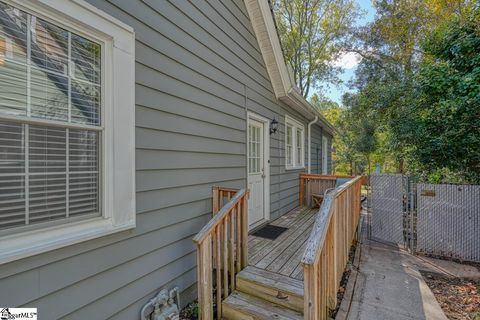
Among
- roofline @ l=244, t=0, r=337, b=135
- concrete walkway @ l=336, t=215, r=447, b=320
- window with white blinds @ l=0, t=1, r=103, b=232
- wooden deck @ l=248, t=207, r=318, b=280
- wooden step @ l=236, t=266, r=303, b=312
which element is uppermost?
roofline @ l=244, t=0, r=337, b=135

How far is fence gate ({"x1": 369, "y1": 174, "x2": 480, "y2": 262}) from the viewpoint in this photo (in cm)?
421

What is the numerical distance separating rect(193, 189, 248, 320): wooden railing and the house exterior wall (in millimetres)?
419

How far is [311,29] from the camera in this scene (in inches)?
555

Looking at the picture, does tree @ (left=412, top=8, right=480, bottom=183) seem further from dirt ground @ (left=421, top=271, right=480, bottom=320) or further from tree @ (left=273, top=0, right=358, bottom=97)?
tree @ (left=273, top=0, right=358, bottom=97)

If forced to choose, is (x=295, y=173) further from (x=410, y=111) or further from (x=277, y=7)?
(x=277, y=7)

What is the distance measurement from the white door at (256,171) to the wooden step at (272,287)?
1.61m

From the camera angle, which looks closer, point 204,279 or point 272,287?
point 204,279

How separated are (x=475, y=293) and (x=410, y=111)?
3994 mm

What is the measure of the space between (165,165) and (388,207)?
14.9 feet

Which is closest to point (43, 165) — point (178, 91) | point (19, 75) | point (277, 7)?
point (19, 75)

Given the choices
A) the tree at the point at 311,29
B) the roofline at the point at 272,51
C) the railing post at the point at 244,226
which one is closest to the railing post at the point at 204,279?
the railing post at the point at 244,226

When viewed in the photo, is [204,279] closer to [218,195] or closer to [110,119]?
[218,195]

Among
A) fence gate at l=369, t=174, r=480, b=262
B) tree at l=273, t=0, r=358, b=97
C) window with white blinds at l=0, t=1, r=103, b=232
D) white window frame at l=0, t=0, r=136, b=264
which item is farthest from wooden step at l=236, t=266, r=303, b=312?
tree at l=273, t=0, r=358, b=97

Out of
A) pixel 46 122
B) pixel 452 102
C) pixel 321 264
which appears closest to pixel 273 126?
pixel 452 102
